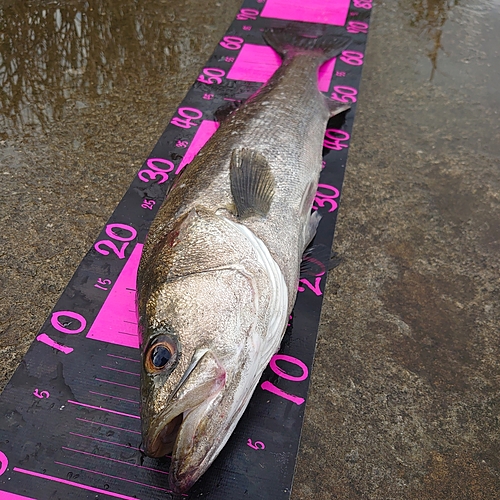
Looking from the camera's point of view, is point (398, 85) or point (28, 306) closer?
point (28, 306)

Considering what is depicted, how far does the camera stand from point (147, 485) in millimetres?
2008

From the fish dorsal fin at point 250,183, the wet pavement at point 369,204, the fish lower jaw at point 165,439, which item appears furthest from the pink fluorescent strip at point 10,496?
the fish dorsal fin at point 250,183

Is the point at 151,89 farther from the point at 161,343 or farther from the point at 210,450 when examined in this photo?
the point at 210,450

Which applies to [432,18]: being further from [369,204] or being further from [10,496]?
[10,496]

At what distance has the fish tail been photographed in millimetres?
4129

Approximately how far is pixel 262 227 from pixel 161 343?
33.4 inches

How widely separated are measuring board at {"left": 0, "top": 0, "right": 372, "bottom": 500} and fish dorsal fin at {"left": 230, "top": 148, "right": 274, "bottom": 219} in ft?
1.85

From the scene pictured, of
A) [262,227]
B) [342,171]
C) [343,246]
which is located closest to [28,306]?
[262,227]

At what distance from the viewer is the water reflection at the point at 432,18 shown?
187 inches

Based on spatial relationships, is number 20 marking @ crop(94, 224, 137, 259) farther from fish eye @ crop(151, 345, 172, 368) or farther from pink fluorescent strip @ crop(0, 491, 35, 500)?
pink fluorescent strip @ crop(0, 491, 35, 500)

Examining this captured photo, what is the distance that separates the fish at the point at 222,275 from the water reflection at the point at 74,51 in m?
1.64

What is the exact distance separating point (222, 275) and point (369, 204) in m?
1.62

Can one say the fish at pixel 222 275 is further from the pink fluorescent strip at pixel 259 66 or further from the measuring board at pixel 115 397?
the pink fluorescent strip at pixel 259 66

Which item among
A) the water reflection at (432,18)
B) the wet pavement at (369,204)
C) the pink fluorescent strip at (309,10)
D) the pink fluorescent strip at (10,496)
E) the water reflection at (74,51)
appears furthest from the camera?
the pink fluorescent strip at (309,10)
